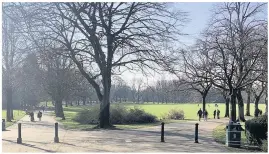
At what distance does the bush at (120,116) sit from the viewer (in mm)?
27580

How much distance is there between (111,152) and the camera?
1098cm

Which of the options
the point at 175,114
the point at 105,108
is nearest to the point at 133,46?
the point at 105,108

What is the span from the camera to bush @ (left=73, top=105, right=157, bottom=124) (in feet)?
90.5

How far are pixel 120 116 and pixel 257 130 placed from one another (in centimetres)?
1671

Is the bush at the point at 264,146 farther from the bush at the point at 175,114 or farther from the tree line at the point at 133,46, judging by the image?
the bush at the point at 175,114

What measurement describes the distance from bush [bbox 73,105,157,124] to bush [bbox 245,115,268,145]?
1601cm

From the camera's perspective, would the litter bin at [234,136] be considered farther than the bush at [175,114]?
No

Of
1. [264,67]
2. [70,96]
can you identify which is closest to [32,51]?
[264,67]

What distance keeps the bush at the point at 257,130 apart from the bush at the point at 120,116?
1601 cm

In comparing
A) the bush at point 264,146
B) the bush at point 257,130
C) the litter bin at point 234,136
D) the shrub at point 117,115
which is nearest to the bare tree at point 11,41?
the shrub at point 117,115

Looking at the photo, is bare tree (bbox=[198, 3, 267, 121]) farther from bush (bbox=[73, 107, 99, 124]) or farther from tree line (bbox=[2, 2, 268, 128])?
bush (bbox=[73, 107, 99, 124])

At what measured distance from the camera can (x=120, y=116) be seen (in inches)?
1094

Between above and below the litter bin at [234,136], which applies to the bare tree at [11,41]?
above

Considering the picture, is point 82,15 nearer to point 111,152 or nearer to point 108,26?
point 108,26
